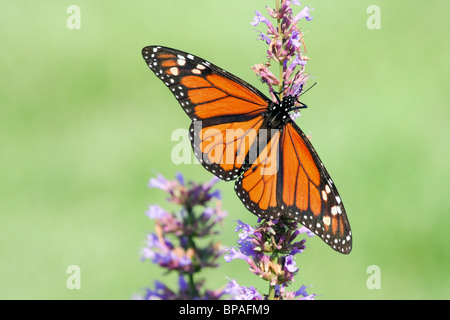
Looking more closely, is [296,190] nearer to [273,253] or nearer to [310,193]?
[310,193]

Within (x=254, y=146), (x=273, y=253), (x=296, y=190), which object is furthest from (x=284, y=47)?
(x=273, y=253)

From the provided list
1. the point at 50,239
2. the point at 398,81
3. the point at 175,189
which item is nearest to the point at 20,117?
the point at 50,239

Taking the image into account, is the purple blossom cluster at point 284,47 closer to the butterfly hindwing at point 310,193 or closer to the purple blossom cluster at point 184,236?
the butterfly hindwing at point 310,193

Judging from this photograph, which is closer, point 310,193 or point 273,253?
point 273,253

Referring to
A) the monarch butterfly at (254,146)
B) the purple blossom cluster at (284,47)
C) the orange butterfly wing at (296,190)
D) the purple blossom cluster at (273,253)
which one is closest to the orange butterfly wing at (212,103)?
the monarch butterfly at (254,146)

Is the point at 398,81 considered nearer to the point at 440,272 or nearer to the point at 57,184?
the point at 440,272

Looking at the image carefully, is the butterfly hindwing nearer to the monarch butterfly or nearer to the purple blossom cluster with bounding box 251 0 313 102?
the monarch butterfly
